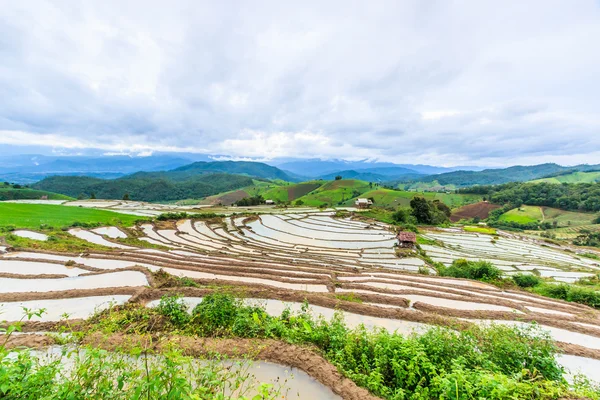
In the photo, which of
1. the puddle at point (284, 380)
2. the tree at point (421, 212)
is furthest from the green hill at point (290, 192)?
the puddle at point (284, 380)

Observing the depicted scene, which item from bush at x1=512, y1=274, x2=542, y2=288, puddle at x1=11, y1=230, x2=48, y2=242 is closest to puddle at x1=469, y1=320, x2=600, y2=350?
bush at x1=512, y1=274, x2=542, y2=288

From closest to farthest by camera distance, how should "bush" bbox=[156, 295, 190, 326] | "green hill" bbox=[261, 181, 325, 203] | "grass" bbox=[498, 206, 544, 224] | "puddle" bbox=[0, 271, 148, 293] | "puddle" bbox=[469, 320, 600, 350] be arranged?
"bush" bbox=[156, 295, 190, 326], "puddle" bbox=[469, 320, 600, 350], "puddle" bbox=[0, 271, 148, 293], "grass" bbox=[498, 206, 544, 224], "green hill" bbox=[261, 181, 325, 203]

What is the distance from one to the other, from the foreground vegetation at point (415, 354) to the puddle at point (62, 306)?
5.39 feet

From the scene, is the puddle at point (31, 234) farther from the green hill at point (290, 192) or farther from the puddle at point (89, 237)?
the green hill at point (290, 192)

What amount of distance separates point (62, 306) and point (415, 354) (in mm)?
13855

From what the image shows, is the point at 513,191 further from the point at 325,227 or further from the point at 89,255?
Result: the point at 89,255

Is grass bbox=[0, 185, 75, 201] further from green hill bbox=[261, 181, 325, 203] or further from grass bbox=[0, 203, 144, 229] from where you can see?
green hill bbox=[261, 181, 325, 203]

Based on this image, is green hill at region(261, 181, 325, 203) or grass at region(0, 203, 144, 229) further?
green hill at region(261, 181, 325, 203)

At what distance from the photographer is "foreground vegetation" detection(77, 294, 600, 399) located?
500 centimetres

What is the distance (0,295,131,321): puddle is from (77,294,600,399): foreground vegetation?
1.64m

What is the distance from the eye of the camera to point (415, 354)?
20.4ft

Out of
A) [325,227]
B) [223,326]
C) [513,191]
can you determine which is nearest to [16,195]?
[325,227]

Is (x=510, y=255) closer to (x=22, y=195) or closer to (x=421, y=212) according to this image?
(x=421, y=212)

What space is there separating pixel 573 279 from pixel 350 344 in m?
35.4
